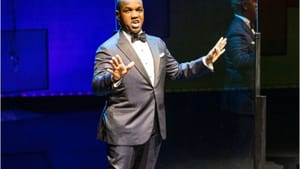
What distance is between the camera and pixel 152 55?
105 inches

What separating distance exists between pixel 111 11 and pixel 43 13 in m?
0.85

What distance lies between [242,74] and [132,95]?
3.79 ft

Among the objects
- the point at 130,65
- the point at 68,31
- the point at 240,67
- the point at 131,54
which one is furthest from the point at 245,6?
the point at 68,31

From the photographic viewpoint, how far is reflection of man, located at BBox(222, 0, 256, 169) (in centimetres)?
343

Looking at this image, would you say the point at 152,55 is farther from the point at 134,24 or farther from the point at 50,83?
the point at 50,83

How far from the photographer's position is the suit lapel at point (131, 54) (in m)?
2.62

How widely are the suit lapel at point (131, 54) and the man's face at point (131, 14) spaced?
0.21 feet

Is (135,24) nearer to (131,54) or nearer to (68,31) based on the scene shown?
(131,54)

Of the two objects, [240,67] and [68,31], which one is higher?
[68,31]

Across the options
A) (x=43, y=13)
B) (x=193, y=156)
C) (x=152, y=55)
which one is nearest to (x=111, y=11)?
(x=43, y=13)

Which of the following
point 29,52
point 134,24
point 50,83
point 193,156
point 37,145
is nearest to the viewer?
point 134,24

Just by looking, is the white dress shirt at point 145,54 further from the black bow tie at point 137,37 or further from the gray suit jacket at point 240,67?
the gray suit jacket at point 240,67

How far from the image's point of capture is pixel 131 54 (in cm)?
263

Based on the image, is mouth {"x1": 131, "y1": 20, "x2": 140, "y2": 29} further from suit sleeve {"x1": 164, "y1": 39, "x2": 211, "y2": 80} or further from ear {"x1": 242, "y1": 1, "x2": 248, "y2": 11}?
ear {"x1": 242, "y1": 1, "x2": 248, "y2": 11}
